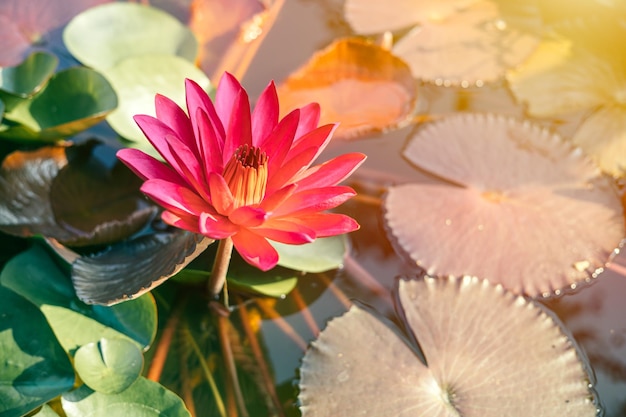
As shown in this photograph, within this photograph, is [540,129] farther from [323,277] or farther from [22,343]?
[22,343]

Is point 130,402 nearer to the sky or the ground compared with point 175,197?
nearer to the ground

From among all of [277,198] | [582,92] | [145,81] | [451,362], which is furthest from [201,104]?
[582,92]

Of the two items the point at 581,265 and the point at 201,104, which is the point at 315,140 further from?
the point at 581,265

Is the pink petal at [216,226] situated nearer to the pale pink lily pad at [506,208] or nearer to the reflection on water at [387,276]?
the reflection on water at [387,276]

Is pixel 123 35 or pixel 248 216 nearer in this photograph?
pixel 248 216

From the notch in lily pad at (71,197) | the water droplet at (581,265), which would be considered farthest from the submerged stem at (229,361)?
the water droplet at (581,265)

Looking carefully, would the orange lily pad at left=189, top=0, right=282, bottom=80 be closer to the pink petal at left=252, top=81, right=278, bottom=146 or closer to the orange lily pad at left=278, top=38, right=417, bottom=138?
the orange lily pad at left=278, top=38, right=417, bottom=138
